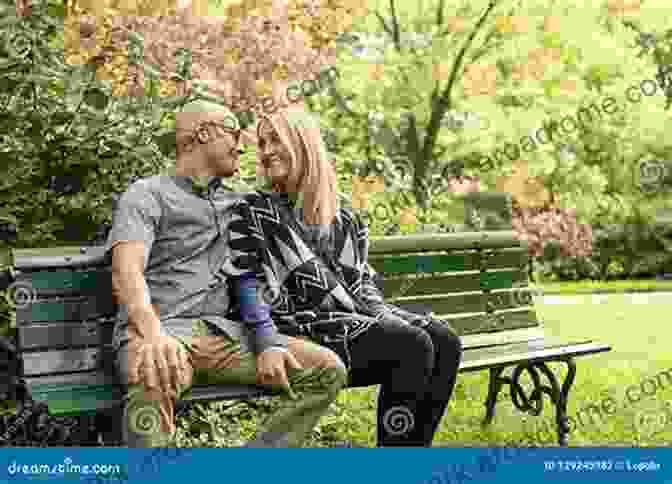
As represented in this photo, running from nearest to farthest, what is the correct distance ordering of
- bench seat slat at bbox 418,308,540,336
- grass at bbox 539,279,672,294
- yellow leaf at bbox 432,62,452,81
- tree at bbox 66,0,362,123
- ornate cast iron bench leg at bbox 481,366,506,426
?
1. bench seat slat at bbox 418,308,540,336
2. ornate cast iron bench leg at bbox 481,366,506,426
3. tree at bbox 66,0,362,123
4. grass at bbox 539,279,672,294
5. yellow leaf at bbox 432,62,452,81

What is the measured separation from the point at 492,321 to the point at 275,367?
5.19 feet

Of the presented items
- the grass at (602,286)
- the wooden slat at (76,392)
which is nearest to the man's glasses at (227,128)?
the wooden slat at (76,392)

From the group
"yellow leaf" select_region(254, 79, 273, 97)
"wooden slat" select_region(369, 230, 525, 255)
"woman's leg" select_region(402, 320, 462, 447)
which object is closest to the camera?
"woman's leg" select_region(402, 320, 462, 447)

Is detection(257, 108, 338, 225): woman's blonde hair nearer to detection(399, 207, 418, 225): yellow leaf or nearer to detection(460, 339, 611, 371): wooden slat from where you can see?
detection(460, 339, 611, 371): wooden slat

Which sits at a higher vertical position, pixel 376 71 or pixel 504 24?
pixel 504 24

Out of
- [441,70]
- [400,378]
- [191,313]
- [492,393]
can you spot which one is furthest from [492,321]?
[441,70]

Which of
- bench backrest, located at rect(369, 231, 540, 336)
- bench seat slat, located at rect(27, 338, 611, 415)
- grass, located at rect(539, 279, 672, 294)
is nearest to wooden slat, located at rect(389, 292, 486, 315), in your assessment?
bench backrest, located at rect(369, 231, 540, 336)

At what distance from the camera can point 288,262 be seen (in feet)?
11.0

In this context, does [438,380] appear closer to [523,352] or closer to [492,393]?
[523,352]

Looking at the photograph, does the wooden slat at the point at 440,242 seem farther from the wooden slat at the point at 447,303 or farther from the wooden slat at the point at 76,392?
the wooden slat at the point at 76,392

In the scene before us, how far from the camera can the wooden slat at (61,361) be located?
3123mm

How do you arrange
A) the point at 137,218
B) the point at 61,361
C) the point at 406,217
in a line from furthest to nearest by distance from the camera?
the point at 406,217 → the point at 61,361 → the point at 137,218

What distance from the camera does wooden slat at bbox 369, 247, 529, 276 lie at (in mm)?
4164

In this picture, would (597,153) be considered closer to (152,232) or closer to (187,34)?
(187,34)
